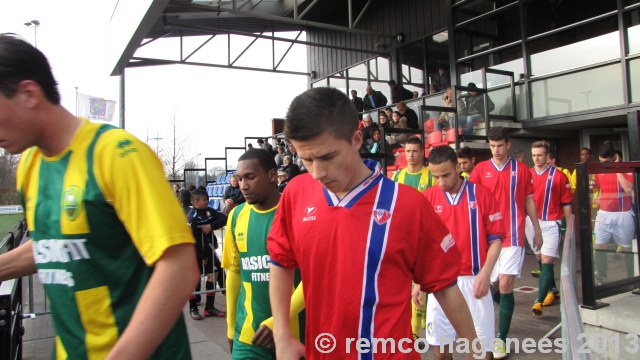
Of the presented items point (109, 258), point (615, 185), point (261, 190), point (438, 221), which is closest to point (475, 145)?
point (615, 185)

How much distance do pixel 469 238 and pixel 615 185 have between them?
5.71ft

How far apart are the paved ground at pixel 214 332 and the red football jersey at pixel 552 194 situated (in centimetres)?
127

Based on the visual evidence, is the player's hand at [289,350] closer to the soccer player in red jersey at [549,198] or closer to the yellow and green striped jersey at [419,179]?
the yellow and green striped jersey at [419,179]

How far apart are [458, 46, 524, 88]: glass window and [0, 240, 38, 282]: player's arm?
11428mm

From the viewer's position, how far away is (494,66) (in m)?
A: 13.1

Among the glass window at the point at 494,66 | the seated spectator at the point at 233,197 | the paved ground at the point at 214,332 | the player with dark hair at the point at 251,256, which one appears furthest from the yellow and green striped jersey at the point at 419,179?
the glass window at the point at 494,66

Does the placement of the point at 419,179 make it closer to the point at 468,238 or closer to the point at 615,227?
the point at 468,238

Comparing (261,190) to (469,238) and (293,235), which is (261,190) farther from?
(469,238)

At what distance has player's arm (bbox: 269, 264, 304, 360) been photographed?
6.17 ft

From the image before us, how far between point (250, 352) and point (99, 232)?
5.67 feet

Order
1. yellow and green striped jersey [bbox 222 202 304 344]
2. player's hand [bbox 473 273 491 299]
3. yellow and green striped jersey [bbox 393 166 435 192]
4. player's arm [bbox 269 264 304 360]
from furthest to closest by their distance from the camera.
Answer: yellow and green striped jersey [bbox 393 166 435 192]
player's hand [bbox 473 273 491 299]
yellow and green striped jersey [bbox 222 202 304 344]
player's arm [bbox 269 264 304 360]

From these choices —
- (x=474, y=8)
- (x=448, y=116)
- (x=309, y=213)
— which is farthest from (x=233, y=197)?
(x=474, y=8)

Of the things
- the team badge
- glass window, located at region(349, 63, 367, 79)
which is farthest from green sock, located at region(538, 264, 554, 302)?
glass window, located at region(349, 63, 367, 79)

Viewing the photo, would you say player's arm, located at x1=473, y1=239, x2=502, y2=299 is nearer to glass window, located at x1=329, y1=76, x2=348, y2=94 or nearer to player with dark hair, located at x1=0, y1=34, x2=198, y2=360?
player with dark hair, located at x1=0, y1=34, x2=198, y2=360
